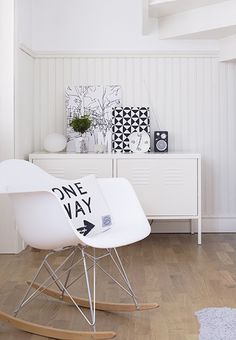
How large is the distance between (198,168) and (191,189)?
190mm

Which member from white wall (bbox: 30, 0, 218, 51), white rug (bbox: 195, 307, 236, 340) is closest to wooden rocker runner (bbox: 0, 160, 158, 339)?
white rug (bbox: 195, 307, 236, 340)

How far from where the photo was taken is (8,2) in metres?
4.56

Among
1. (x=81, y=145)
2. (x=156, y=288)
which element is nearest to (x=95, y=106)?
(x=81, y=145)

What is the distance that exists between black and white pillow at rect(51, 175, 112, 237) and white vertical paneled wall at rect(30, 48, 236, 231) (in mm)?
2287

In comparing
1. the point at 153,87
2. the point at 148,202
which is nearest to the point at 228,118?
the point at 153,87

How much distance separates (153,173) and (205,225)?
0.93 metres

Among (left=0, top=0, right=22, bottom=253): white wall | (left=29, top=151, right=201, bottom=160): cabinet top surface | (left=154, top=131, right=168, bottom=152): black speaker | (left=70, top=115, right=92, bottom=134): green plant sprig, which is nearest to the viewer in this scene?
(left=0, top=0, right=22, bottom=253): white wall

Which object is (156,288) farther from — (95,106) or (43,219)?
(95,106)

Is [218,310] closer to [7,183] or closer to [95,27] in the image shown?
[7,183]

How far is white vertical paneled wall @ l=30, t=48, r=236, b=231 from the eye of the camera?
17.9ft

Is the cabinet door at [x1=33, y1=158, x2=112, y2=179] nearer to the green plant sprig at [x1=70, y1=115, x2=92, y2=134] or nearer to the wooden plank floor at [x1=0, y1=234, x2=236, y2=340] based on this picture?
the green plant sprig at [x1=70, y1=115, x2=92, y2=134]

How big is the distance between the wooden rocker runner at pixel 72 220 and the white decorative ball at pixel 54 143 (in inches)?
71.0

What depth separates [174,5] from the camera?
4.90 m

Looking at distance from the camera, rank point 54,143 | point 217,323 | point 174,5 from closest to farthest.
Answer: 1. point 217,323
2. point 174,5
3. point 54,143
